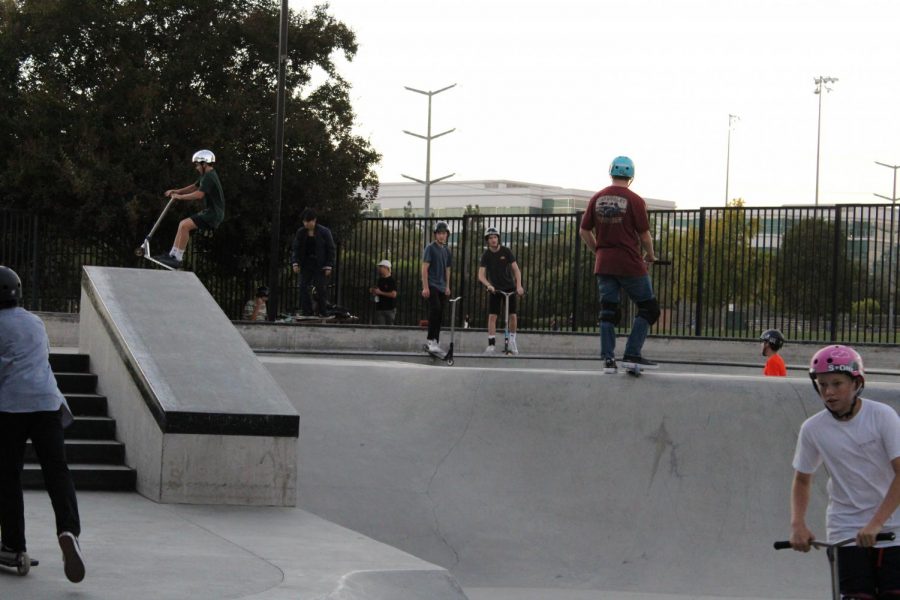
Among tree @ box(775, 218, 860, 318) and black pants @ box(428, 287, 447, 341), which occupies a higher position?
tree @ box(775, 218, 860, 318)

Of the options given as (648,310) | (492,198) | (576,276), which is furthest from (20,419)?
(492,198)

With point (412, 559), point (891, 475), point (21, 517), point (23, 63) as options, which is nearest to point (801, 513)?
point (891, 475)

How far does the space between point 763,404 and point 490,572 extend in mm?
2612

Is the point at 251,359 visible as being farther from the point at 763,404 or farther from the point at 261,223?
the point at 261,223

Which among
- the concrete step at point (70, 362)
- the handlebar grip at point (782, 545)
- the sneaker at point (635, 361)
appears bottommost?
the handlebar grip at point (782, 545)

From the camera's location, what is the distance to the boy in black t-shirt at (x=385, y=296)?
18.8 meters

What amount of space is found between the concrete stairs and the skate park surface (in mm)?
305

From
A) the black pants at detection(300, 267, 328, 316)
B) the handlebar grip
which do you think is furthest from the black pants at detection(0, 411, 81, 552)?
the black pants at detection(300, 267, 328, 316)

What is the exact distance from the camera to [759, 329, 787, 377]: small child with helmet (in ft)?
36.3

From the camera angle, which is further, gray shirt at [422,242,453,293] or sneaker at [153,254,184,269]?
gray shirt at [422,242,453,293]

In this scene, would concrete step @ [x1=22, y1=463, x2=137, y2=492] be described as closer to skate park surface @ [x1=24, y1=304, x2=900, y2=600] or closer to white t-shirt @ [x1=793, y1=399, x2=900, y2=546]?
skate park surface @ [x1=24, y1=304, x2=900, y2=600]

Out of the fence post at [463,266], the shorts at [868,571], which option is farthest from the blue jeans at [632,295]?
the fence post at [463,266]

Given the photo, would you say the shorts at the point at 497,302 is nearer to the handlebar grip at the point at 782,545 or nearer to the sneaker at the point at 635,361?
the sneaker at the point at 635,361

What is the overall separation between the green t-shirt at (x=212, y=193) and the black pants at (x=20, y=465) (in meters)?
7.17
